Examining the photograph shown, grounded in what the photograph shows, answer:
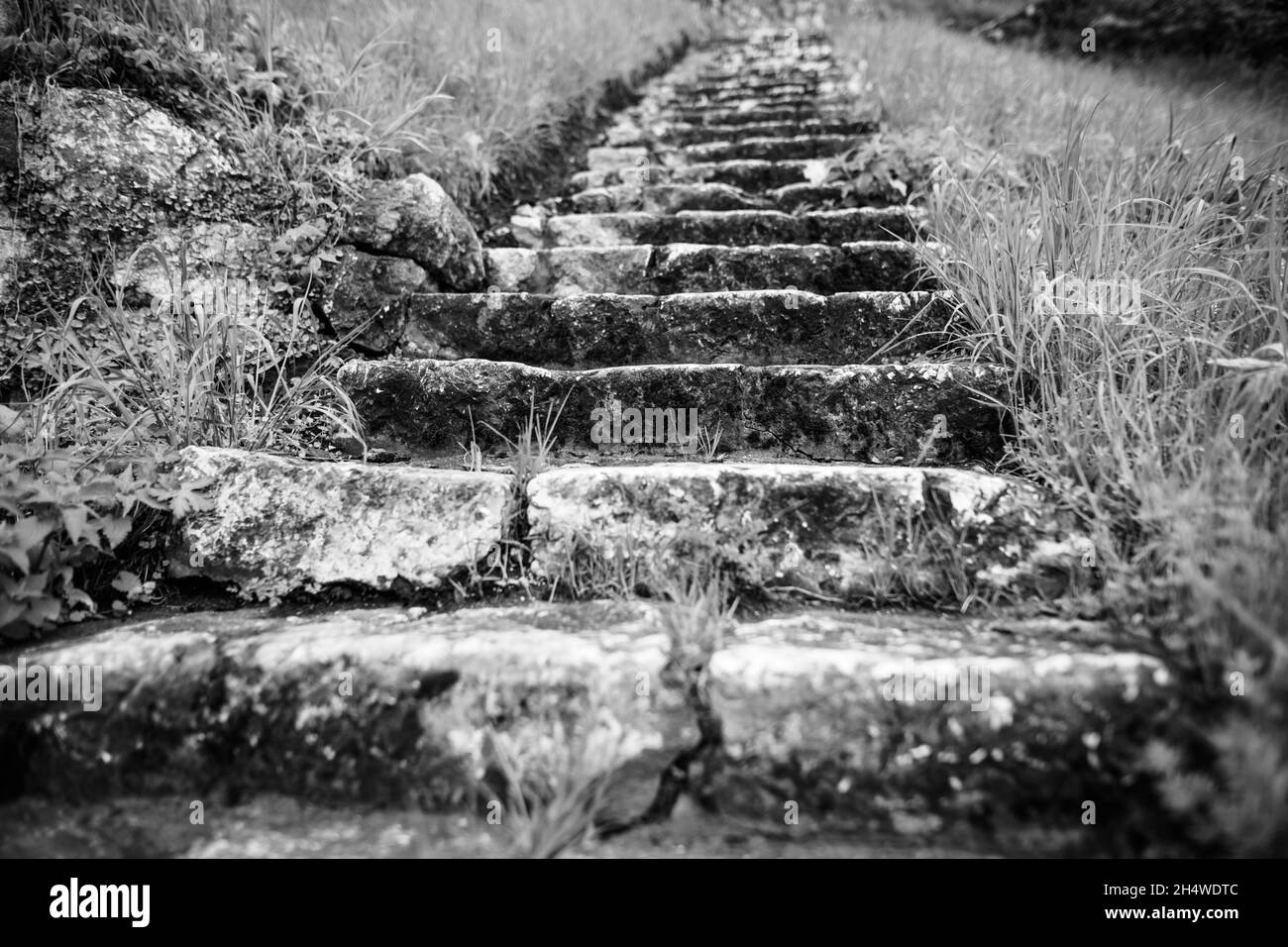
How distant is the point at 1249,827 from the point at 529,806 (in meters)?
1.09

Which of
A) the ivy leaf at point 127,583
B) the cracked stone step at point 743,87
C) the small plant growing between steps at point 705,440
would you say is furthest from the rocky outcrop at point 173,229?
the cracked stone step at point 743,87

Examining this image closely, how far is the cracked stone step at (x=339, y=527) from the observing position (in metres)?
1.61

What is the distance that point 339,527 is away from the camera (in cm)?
166

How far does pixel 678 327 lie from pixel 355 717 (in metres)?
1.70

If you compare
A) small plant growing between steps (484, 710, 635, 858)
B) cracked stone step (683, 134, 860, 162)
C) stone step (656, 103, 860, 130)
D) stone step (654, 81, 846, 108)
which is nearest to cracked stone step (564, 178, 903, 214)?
cracked stone step (683, 134, 860, 162)

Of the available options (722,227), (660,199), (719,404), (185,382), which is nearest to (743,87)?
(660,199)

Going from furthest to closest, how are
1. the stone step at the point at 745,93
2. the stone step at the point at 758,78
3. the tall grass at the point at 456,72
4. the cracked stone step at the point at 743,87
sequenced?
the stone step at the point at 758,78
the cracked stone step at the point at 743,87
the stone step at the point at 745,93
the tall grass at the point at 456,72

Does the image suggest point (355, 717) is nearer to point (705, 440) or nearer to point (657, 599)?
point (657, 599)

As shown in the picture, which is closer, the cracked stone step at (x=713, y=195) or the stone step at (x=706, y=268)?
the stone step at (x=706, y=268)

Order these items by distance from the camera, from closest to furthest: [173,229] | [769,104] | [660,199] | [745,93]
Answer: [173,229] < [660,199] < [769,104] < [745,93]

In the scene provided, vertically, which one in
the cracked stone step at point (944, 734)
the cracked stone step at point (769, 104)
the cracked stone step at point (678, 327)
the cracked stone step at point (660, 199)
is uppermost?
the cracked stone step at point (769, 104)

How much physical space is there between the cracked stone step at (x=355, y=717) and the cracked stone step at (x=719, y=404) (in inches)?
37.1

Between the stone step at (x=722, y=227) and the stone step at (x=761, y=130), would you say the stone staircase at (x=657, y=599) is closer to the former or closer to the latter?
the stone step at (x=722, y=227)

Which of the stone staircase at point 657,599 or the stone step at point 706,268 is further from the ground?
the stone step at point 706,268
